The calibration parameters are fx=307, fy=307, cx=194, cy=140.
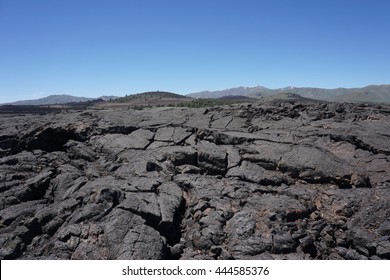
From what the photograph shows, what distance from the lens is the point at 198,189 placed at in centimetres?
1483

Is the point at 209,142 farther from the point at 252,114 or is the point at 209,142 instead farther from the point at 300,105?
the point at 300,105

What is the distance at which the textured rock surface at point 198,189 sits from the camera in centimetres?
1133

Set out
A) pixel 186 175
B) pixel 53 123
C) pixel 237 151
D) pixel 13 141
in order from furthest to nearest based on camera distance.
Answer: pixel 53 123, pixel 13 141, pixel 237 151, pixel 186 175

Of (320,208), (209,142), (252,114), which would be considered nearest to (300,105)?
(252,114)

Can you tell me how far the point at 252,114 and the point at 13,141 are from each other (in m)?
16.7

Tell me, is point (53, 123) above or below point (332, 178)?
above

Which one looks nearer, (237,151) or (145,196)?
(145,196)

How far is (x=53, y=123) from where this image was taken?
71.9 ft

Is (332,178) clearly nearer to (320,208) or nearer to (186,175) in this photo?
(320,208)

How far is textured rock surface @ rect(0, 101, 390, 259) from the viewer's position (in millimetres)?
11328

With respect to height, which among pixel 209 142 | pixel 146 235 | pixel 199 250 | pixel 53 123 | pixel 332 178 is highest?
pixel 53 123

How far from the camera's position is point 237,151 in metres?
17.4
